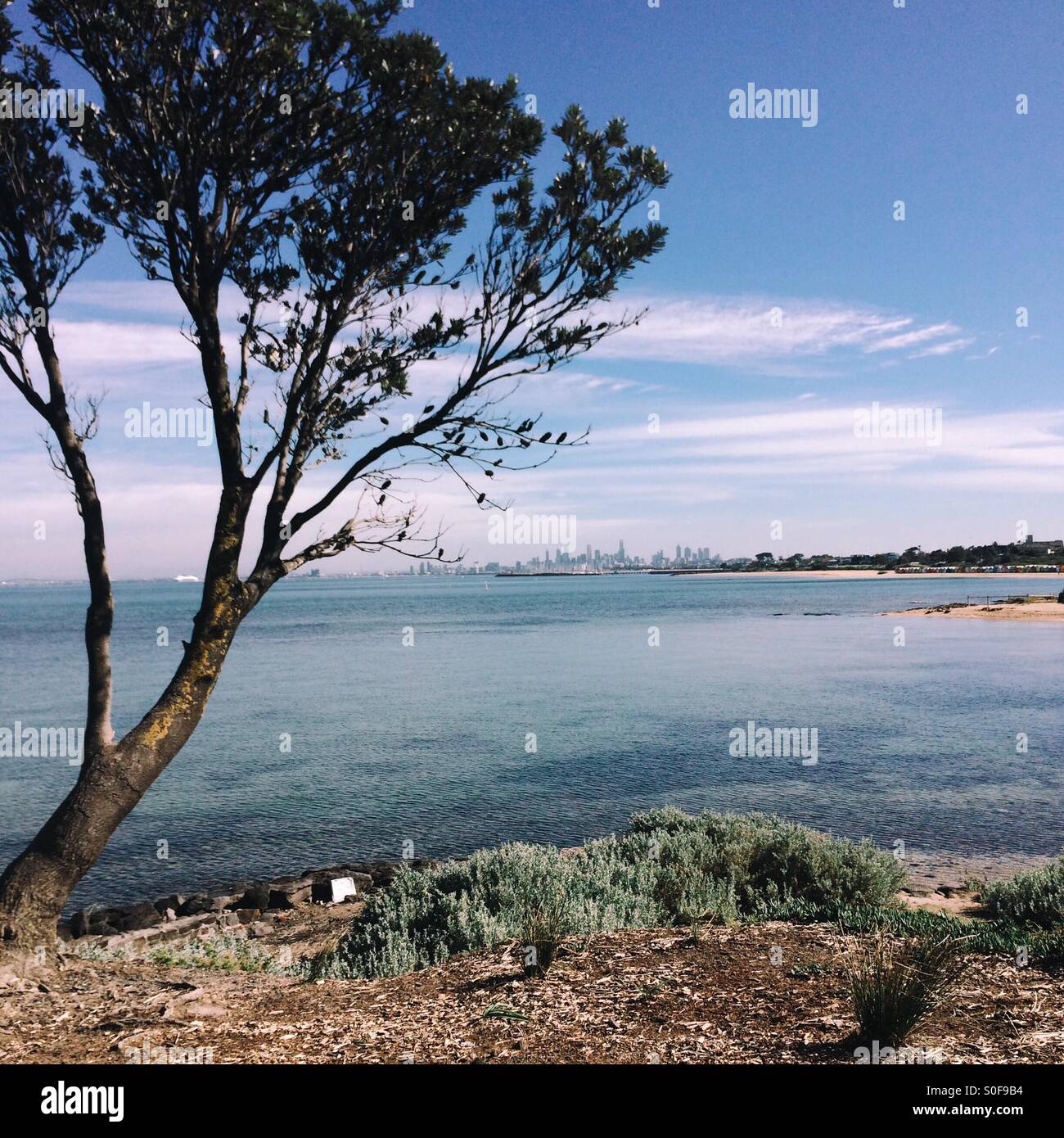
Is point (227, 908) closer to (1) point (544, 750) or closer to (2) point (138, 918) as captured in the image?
(2) point (138, 918)

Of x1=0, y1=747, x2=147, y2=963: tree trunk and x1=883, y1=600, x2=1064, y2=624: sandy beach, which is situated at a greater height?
x1=0, y1=747, x2=147, y2=963: tree trunk

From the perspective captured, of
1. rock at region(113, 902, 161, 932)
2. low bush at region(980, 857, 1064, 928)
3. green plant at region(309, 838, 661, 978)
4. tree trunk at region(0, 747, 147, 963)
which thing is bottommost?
rock at region(113, 902, 161, 932)

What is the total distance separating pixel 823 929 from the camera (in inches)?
381

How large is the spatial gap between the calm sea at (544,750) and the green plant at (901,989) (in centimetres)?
1257

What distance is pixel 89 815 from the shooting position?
8.20m

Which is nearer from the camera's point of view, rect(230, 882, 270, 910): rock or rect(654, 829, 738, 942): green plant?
rect(654, 829, 738, 942): green plant

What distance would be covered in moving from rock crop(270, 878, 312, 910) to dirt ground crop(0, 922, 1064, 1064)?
6917 mm

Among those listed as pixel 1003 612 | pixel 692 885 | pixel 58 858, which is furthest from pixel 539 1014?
pixel 1003 612

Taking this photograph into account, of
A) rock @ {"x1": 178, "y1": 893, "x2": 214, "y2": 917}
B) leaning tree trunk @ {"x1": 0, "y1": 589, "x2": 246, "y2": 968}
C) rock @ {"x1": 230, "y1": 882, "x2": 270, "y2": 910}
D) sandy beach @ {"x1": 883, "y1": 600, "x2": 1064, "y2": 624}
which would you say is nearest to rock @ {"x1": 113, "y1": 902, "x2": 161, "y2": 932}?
rock @ {"x1": 178, "y1": 893, "x2": 214, "y2": 917}

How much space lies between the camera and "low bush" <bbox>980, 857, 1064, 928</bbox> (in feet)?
33.7

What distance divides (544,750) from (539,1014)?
23232 mm

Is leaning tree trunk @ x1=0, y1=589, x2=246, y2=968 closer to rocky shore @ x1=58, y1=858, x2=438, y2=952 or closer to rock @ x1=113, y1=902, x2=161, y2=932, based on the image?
rocky shore @ x1=58, y1=858, x2=438, y2=952

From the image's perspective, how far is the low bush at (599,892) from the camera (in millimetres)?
9312

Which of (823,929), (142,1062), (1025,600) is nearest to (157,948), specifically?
(142,1062)
